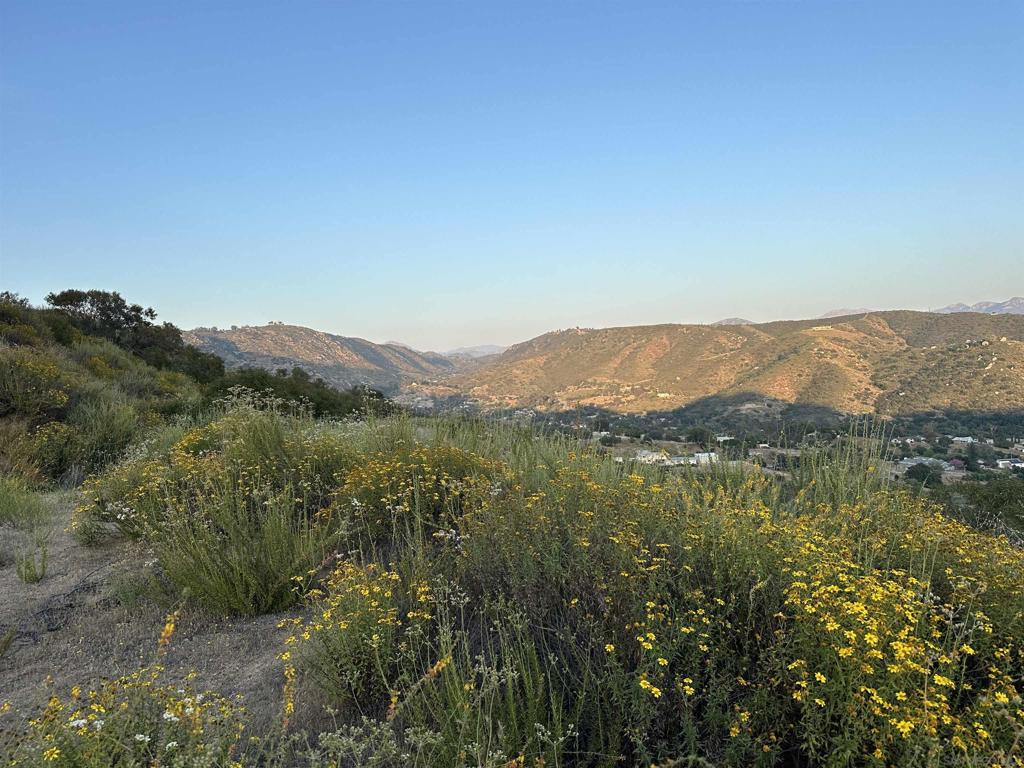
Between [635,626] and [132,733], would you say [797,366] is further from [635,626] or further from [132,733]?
[132,733]

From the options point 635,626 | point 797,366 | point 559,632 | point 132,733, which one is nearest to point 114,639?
point 132,733

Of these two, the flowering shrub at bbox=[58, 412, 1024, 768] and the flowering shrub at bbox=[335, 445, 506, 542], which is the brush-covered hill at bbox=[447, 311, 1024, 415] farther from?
the flowering shrub at bbox=[58, 412, 1024, 768]

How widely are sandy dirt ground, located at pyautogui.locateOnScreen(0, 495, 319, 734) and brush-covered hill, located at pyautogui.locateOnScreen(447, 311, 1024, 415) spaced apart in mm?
7847

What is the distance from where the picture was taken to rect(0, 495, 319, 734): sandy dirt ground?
321cm

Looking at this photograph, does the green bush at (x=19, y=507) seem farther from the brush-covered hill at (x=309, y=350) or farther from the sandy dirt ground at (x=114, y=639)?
the brush-covered hill at (x=309, y=350)

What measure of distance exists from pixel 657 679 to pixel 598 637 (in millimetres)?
400

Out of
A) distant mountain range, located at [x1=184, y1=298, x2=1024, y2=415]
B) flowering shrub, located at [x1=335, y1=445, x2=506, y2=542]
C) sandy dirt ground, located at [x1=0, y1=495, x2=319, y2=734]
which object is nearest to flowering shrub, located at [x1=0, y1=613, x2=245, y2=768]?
sandy dirt ground, located at [x1=0, y1=495, x2=319, y2=734]

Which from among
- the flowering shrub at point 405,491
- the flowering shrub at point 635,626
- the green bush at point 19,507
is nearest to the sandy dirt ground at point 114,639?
the flowering shrub at point 635,626

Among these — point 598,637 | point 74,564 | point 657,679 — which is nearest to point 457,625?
point 598,637

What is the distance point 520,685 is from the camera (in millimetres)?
2852

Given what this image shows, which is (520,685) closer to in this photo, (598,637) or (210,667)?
(598,637)

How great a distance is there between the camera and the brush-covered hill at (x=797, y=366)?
32.7 m

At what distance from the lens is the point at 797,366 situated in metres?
48.6

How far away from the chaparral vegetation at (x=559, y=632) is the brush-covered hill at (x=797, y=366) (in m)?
7.29
